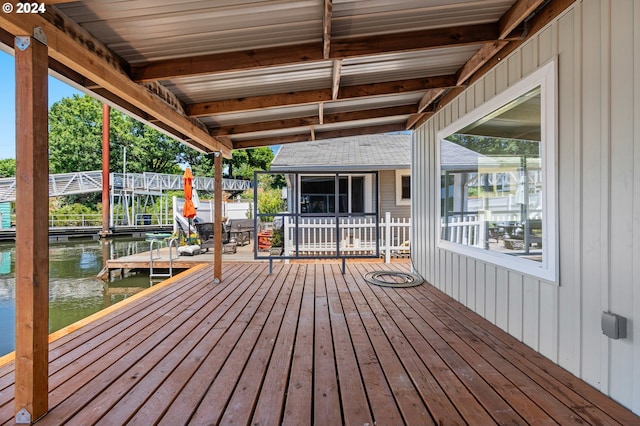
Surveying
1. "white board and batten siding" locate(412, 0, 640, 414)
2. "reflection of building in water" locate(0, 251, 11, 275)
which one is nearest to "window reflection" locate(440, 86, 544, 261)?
"white board and batten siding" locate(412, 0, 640, 414)

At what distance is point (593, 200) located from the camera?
191cm

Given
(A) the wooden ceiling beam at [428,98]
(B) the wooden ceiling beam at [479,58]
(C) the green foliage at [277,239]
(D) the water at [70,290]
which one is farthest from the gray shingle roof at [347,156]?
(B) the wooden ceiling beam at [479,58]

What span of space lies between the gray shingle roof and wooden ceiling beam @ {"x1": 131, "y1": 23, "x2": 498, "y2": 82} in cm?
452

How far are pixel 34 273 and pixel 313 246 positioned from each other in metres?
5.72

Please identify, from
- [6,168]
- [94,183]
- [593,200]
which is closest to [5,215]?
[94,183]

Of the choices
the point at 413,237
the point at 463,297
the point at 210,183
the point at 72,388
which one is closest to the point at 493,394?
the point at 463,297

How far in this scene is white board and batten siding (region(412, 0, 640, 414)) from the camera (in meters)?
1.68

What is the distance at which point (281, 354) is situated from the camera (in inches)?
93.4

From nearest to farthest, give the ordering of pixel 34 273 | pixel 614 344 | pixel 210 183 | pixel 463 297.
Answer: pixel 34 273 < pixel 614 344 < pixel 463 297 < pixel 210 183

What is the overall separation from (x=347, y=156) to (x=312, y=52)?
6394 millimetres

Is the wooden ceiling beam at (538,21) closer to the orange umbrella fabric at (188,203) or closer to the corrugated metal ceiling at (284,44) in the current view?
the corrugated metal ceiling at (284,44)

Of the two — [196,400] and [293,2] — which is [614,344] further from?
[293,2]

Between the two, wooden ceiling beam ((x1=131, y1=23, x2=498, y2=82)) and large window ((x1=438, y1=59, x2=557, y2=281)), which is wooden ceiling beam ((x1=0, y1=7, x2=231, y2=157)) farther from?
large window ((x1=438, y1=59, x2=557, y2=281))

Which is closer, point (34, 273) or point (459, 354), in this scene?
point (34, 273)
